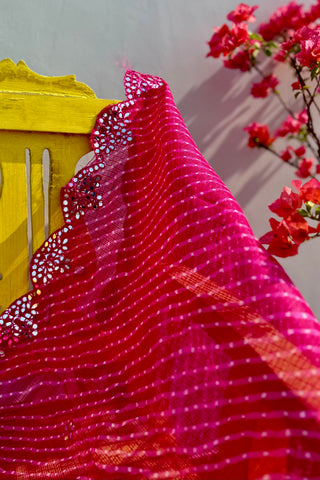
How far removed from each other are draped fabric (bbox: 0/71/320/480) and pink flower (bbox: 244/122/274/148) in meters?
0.53

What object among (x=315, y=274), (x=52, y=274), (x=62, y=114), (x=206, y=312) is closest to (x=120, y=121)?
(x=62, y=114)

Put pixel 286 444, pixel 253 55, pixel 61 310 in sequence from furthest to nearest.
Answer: pixel 253 55 < pixel 61 310 < pixel 286 444

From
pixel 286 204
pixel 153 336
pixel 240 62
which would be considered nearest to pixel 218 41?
pixel 240 62

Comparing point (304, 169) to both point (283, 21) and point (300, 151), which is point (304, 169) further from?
point (283, 21)

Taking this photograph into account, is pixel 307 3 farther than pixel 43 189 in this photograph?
Result: Yes

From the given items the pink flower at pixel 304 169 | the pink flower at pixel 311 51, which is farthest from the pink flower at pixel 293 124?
the pink flower at pixel 311 51

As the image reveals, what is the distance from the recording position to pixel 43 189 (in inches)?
43.4

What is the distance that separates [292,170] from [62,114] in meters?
0.88

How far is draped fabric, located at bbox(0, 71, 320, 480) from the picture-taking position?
67 cm

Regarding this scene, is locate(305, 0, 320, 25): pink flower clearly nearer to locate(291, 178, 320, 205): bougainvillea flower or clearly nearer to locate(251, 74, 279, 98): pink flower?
locate(251, 74, 279, 98): pink flower

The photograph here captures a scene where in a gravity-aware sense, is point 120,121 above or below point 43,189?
above

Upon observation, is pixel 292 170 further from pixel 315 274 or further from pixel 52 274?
pixel 52 274

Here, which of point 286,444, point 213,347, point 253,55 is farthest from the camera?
point 253,55

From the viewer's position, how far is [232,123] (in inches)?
61.8
